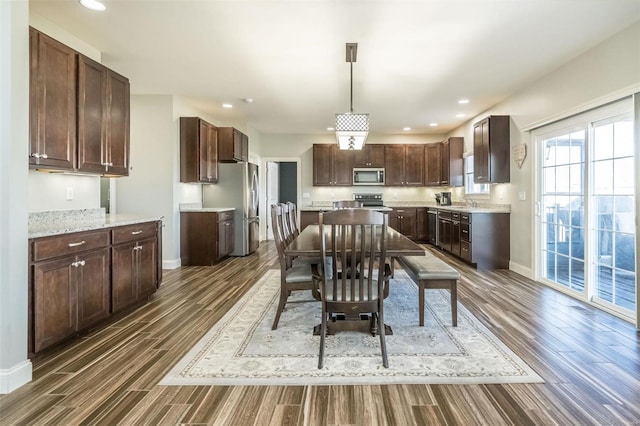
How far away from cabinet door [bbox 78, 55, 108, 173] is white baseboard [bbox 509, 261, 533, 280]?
16.8 ft

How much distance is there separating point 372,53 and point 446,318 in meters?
2.71

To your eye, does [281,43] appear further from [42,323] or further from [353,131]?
[42,323]

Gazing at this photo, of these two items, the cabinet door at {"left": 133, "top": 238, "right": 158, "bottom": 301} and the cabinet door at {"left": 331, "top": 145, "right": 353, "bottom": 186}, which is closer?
the cabinet door at {"left": 133, "top": 238, "right": 158, "bottom": 301}

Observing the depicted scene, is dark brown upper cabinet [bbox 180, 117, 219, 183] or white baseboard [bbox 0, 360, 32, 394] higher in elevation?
dark brown upper cabinet [bbox 180, 117, 219, 183]

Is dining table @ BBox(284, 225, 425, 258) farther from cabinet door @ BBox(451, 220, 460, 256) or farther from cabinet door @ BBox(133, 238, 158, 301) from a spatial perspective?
cabinet door @ BBox(451, 220, 460, 256)

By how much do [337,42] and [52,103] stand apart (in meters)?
2.44

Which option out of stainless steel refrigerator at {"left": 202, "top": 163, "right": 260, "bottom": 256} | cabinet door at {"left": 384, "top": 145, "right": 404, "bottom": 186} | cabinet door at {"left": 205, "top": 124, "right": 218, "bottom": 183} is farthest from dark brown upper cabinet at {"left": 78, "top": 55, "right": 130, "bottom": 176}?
cabinet door at {"left": 384, "top": 145, "right": 404, "bottom": 186}

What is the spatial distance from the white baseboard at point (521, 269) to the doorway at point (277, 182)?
4.64 meters

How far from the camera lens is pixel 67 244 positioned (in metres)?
2.39

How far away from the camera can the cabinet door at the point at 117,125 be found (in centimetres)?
316

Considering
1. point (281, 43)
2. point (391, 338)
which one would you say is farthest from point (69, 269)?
point (281, 43)

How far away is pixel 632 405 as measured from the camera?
175 centimetres

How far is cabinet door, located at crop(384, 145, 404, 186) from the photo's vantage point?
779 cm

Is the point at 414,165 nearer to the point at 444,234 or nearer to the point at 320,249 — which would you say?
the point at 444,234
